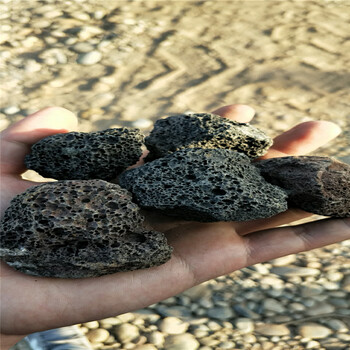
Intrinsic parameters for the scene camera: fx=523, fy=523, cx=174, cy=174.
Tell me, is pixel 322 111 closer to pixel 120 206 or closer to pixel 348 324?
Result: pixel 348 324

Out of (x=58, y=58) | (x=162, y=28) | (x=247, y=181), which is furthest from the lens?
(x=162, y=28)

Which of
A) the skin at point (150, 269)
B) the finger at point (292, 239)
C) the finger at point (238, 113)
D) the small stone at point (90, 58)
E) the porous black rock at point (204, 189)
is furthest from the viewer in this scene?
the small stone at point (90, 58)

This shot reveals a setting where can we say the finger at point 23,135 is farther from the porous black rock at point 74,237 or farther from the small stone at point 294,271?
the small stone at point 294,271

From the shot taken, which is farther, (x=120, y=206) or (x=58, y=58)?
(x=58, y=58)

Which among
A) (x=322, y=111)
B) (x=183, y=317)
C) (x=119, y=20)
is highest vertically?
(x=119, y=20)

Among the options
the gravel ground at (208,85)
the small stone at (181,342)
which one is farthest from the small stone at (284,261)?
the small stone at (181,342)

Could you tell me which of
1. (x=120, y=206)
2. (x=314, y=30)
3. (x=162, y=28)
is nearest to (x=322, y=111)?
(x=314, y=30)

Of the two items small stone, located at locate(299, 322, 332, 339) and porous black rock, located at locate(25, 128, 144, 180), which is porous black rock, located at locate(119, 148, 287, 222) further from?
small stone, located at locate(299, 322, 332, 339)
